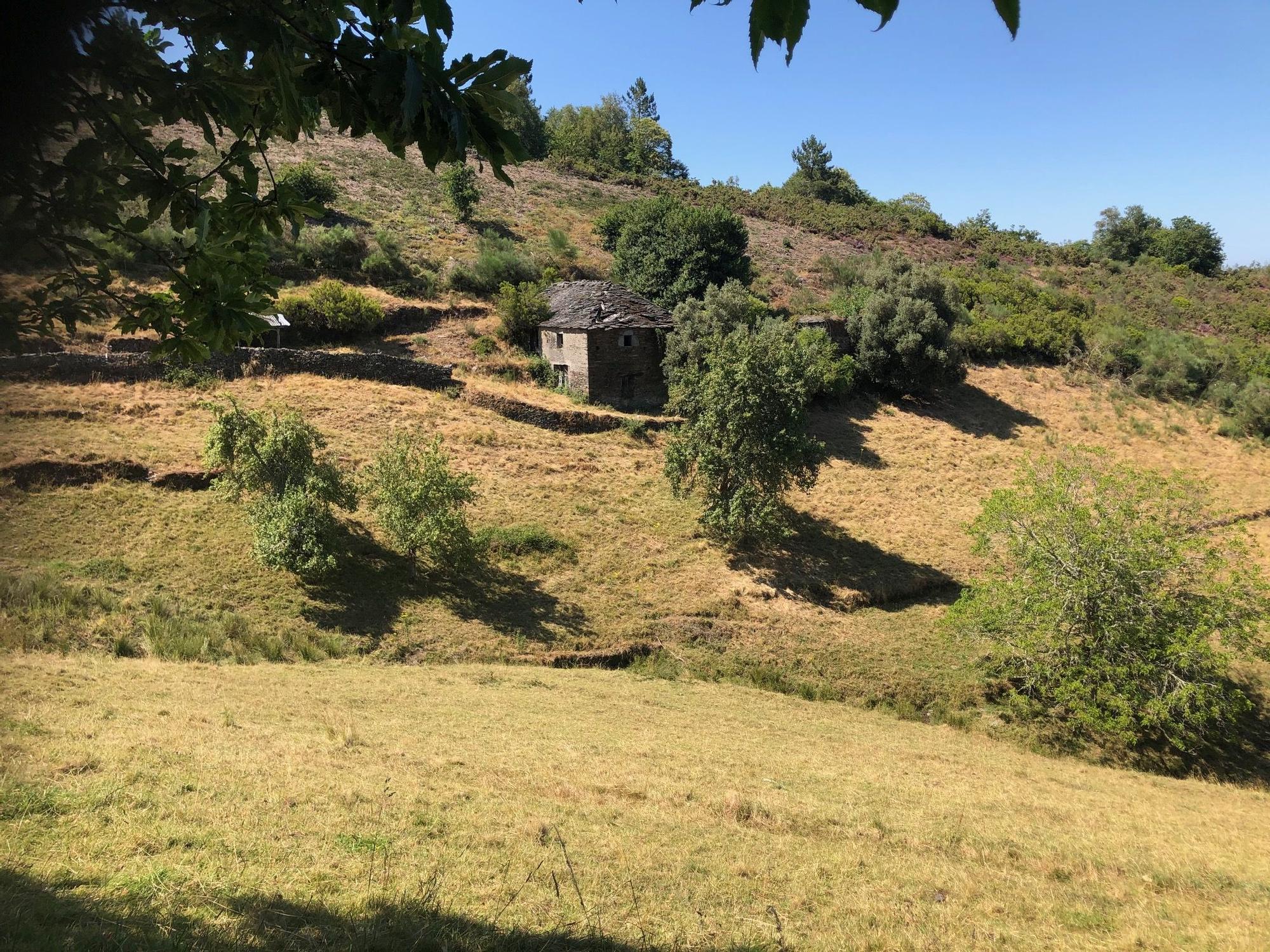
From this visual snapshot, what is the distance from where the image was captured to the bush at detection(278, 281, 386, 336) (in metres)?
28.2

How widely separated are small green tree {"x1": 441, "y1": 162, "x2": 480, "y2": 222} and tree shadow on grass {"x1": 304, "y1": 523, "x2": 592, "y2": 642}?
30.5 meters

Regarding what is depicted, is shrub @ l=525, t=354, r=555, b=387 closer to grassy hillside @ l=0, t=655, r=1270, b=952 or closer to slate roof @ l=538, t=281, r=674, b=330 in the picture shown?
slate roof @ l=538, t=281, r=674, b=330

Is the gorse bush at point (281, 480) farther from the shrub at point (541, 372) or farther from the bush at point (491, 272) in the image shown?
the bush at point (491, 272)

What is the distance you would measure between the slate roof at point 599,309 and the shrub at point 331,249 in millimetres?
9663

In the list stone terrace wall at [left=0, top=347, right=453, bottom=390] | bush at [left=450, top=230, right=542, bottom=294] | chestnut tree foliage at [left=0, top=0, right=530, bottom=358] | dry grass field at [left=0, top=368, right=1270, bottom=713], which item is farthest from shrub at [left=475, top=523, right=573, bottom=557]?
bush at [left=450, top=230, right=542, bottom=294]

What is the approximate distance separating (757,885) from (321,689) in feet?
26.8

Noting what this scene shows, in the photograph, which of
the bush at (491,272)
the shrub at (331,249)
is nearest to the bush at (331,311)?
the shrub at (331,249)

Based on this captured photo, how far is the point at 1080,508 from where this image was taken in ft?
51.9

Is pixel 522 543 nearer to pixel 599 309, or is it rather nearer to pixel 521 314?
pixel 599 309

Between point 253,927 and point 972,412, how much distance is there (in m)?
34.1

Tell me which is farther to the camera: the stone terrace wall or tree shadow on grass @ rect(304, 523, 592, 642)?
the stone terrace wall

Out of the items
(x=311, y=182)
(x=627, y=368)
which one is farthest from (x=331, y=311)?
(x=311, y=182)

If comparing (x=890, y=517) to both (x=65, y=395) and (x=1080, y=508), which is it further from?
(x=65, y=395)

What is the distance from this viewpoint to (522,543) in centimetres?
1886
